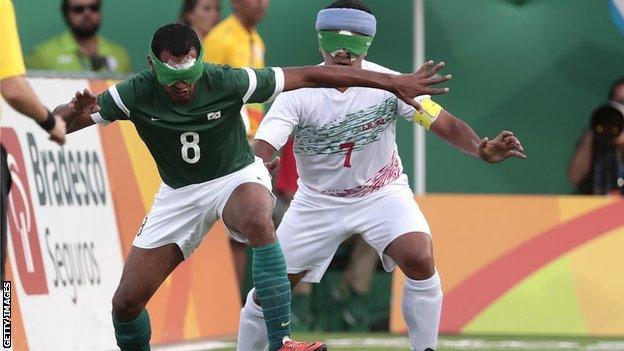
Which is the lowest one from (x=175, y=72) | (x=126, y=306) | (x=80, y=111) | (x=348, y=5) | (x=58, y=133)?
(x=126, y=306)

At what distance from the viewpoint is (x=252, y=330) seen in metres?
Answer: 9.92

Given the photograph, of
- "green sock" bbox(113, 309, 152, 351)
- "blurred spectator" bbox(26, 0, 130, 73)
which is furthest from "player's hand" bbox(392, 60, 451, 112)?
"blurred spectator" bbox(26, 0, 130, 73)

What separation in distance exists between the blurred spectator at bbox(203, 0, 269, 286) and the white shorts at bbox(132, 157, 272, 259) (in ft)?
14.3

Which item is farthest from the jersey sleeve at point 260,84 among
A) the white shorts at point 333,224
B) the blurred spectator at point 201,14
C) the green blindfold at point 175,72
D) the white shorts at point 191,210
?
the blurred spectator at point 201,14

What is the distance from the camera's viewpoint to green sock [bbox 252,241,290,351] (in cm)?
912

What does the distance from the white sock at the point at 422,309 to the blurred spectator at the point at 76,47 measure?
227 inches

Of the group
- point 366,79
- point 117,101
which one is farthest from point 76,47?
point 366,79

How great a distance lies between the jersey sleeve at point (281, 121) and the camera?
9.93 m

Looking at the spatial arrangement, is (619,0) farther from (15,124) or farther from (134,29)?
(15,124)

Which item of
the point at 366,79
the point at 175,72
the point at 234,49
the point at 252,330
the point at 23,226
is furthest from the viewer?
the point at 234,49

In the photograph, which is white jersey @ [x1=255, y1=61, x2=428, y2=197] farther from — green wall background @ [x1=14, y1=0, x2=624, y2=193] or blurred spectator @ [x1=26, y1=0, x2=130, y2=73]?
green wall background @ [x1=14, y1=0, x2=624, y2=193]

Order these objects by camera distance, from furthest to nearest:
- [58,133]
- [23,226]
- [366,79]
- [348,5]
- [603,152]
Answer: [603,152], [23,226], [348,5], [366,79], [58,133]

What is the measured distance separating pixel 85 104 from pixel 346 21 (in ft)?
5.65

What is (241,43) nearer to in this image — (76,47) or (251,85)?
(76,47)
